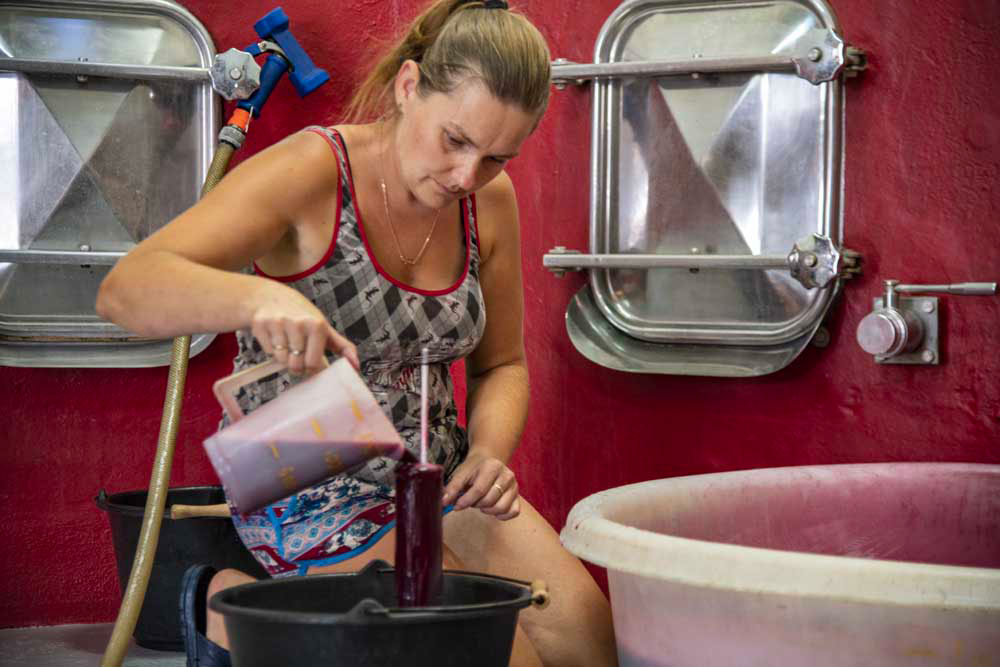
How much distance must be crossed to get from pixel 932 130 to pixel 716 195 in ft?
1.24

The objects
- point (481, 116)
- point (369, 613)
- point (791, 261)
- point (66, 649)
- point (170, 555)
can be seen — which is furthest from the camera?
point (66, 649)

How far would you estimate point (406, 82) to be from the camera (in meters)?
1.54

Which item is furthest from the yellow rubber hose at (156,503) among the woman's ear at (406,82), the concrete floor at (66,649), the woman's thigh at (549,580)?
the woman's ear at (406,82)

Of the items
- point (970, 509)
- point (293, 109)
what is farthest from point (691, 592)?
point (293, 109)

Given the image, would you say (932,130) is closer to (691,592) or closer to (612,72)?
(612,72)

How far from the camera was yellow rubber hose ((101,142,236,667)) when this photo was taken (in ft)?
6.46

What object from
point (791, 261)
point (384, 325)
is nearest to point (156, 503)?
point (384, 325)

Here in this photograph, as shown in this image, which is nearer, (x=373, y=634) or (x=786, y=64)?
(x=373, y=634)

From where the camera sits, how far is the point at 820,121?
195 centimetres

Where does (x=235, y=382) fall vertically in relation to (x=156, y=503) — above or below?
above

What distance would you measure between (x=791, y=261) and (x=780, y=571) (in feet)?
2.94

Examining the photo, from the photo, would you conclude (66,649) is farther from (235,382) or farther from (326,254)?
(235,382)

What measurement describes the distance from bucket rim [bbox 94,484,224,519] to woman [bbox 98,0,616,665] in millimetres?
548

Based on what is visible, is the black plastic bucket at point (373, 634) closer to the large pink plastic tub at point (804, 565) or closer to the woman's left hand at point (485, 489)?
the large pink plastic tub at point (804, 565)
